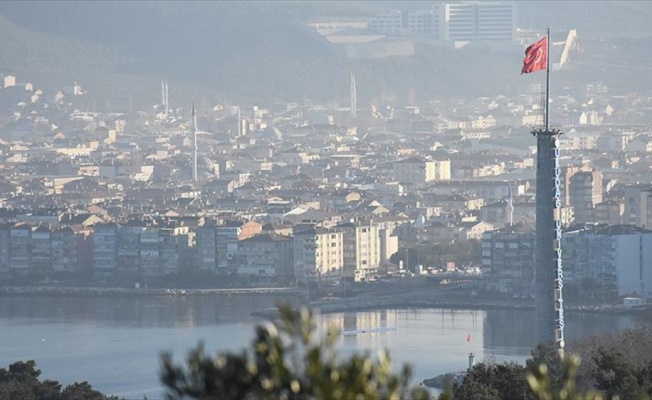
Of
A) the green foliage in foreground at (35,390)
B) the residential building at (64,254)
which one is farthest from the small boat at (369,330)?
the green foliage in foreground at (35,390)

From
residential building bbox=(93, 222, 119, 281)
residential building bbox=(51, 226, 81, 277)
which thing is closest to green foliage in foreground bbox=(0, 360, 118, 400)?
residential building bbox=(93, 222, 119, 281)

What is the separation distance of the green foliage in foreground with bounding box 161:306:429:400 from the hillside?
5491 centimetres

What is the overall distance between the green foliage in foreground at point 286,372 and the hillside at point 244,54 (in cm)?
5491

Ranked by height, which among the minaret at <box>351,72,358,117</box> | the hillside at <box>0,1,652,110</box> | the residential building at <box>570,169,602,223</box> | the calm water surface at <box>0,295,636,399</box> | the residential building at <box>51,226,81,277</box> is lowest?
the calm water surface at <box>0,295,636,399</box>

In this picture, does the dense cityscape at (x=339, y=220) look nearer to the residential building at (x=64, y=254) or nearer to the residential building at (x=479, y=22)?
the residential building at (x=64, y=254)

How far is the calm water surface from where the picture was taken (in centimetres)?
1619

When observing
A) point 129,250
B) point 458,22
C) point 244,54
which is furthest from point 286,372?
point 244,54

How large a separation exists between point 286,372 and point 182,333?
1418 centimetres

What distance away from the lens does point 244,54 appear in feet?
219

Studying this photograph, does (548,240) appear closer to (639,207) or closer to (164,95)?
(639,207)

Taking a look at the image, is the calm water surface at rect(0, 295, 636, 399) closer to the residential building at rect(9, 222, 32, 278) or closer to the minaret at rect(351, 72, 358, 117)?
the residential building at rect(9, 222, 32, 278)

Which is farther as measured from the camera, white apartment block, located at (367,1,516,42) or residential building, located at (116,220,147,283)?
white apartment block, located at (367,1,516,42)

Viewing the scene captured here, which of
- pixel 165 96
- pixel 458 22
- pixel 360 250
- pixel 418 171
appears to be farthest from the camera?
pixel 458 22

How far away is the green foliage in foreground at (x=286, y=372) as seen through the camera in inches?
180
